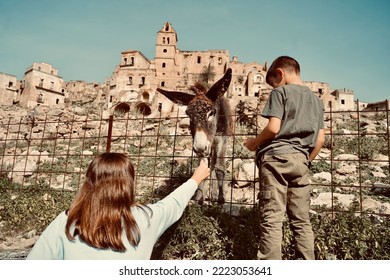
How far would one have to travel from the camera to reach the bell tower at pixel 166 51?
53688 mm

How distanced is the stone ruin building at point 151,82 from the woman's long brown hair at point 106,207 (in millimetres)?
31875

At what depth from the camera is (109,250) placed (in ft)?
4.57

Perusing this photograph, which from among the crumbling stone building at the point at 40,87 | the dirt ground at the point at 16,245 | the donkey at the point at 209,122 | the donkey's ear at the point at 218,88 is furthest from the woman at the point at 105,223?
the crumbling stone building at the point at 40,87

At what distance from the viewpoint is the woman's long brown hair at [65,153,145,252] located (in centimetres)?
138

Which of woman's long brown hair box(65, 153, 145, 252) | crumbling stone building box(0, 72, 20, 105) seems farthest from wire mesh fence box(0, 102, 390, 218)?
crumbling stone building box(0, 72, 20, 105)

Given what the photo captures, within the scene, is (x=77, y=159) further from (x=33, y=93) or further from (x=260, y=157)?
(x=33, y=93)

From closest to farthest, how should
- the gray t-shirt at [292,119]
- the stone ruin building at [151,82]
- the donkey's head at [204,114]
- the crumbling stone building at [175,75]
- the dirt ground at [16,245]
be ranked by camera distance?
the gray t-shirt at [292,119], the dirt ground at [16,245], the donkey's head at [204,114], the stone ruin building at [151,82], the crumbling stone building at [175,75]

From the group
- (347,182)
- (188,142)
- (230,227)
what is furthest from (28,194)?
(188,142)

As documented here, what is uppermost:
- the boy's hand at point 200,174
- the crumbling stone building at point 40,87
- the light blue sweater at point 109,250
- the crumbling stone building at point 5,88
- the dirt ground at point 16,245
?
the crumbling stone building at point 40,87

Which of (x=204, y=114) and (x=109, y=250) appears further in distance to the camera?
(x=204, y=114)

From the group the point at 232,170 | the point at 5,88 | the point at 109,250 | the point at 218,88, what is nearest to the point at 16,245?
the point at 109,250

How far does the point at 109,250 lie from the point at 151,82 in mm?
42857

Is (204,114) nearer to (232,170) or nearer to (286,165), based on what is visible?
(232,170)

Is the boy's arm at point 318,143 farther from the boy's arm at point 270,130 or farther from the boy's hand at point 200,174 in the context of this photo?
the boy's hand at point 200,174
